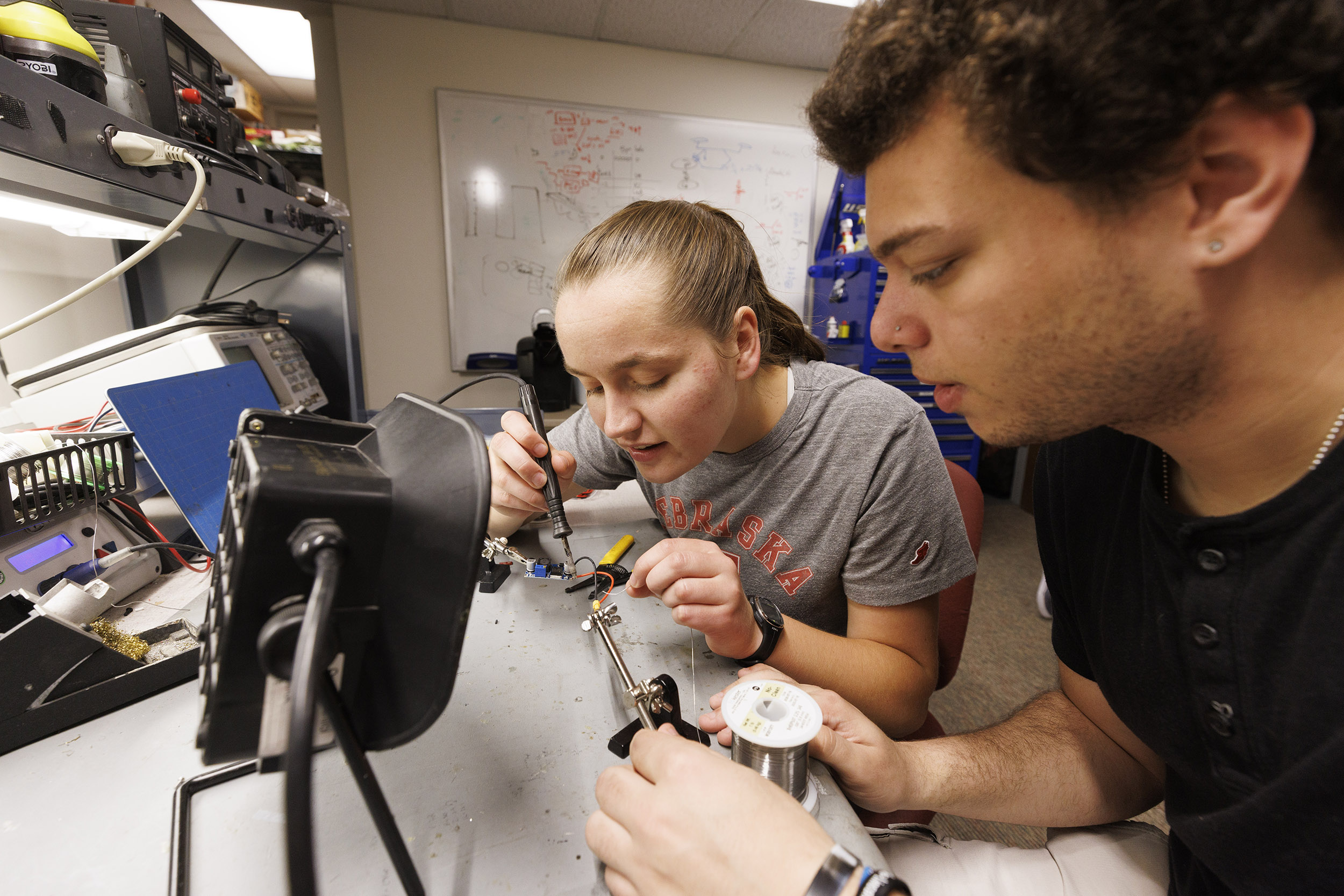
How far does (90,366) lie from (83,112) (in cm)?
52

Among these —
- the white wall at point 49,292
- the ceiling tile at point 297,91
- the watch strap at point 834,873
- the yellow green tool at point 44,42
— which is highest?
the ceiling tile at point 297,91

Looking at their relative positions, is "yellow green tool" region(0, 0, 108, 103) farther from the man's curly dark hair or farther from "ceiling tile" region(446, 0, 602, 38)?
"ceiling tile" region(446, 0, 602, 38)

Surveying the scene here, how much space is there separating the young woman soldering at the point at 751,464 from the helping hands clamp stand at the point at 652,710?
0.30ft

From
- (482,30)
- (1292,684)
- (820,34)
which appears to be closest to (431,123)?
(482,30)

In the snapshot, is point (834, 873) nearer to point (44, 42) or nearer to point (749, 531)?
point (749, 531)

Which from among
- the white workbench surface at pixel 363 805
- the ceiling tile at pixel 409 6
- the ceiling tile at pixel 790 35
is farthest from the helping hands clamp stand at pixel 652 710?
the ceiling tile at pixel 409 6

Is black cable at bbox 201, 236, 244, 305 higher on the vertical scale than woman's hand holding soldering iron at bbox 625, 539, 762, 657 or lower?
higher

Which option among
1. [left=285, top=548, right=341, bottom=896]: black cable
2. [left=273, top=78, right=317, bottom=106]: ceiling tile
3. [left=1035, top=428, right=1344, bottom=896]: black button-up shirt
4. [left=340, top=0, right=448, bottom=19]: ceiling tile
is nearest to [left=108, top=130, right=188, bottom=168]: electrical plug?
[left=285, top=548, right=341, bottom=896]: black cable

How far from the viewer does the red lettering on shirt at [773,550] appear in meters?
0.87

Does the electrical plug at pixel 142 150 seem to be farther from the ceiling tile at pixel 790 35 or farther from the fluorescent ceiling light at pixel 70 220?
the ceiling tile at pixel 790 35

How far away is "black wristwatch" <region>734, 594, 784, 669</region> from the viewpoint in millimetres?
650

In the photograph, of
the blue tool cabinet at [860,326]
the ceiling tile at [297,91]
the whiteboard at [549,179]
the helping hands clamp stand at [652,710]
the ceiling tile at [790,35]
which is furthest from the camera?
the ceiling tile at [297,91]

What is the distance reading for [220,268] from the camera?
4.30ft

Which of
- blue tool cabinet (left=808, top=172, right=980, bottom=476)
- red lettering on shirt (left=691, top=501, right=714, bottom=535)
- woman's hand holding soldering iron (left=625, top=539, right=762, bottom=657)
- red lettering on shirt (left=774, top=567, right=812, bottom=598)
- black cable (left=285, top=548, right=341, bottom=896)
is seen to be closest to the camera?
black cable (left=285, top=548, right=341, bottom=896)
